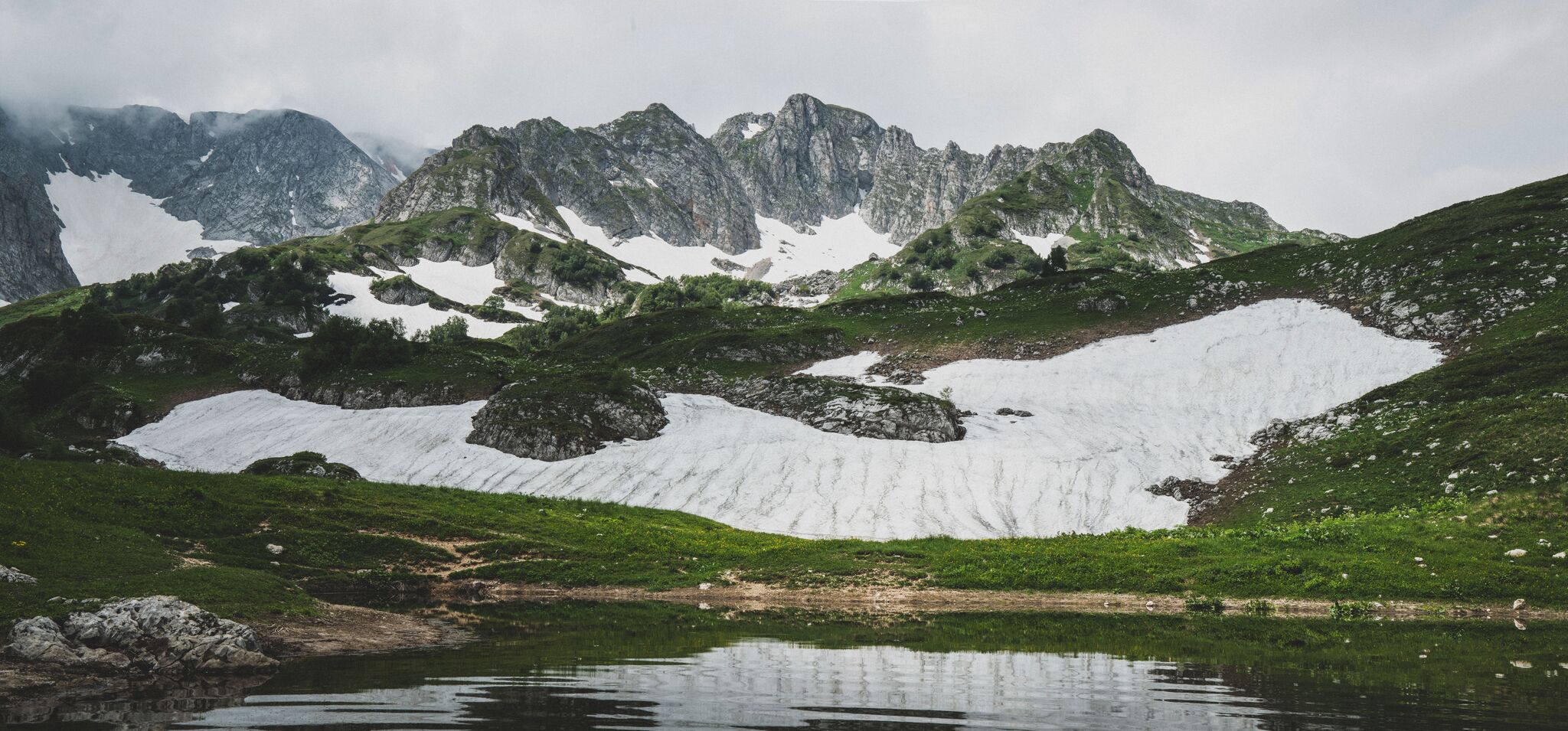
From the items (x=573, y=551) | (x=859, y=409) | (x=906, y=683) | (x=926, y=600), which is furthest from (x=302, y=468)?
(x=906, y=683)

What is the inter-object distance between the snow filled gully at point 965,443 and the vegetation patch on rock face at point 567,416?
1.70 meters

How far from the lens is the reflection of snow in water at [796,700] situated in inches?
439

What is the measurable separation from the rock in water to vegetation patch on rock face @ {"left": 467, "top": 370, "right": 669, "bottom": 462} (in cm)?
5536

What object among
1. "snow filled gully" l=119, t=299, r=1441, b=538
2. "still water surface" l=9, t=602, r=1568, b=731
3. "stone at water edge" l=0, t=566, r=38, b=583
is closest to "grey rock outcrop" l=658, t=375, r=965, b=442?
"snow filled gully" l=119, t=299, r=1441, b=538

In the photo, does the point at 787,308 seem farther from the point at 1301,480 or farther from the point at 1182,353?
the point at 1301,480

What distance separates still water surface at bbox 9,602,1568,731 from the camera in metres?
11.3

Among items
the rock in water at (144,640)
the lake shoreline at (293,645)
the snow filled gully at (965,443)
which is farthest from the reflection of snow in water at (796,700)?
the snow filled gully at (965,443)

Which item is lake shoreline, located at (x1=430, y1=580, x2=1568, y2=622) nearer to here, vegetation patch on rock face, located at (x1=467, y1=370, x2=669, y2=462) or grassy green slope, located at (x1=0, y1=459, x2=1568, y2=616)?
grassy green slope, located at (x1=0, y1=459, x2=1568, y2=616)

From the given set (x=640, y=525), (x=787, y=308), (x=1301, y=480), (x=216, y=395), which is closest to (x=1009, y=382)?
(x=1301, y=480)

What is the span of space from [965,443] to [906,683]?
59353mm

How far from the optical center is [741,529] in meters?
57.9

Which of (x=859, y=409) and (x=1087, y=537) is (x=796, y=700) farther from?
(x=859, y=409)

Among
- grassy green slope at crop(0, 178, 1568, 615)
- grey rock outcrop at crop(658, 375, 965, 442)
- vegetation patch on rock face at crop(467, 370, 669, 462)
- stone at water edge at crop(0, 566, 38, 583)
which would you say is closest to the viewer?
stone at water edge at crop(0, 566, 38, 583)

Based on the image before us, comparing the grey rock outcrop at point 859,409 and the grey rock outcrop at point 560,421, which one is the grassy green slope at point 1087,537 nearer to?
the grey rock outcrop at point 560,421
